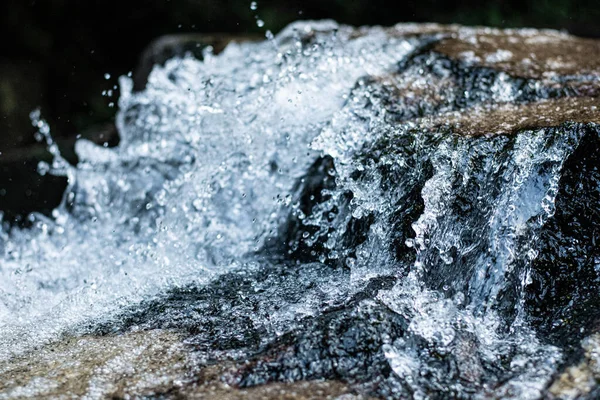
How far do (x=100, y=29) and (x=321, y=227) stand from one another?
4779 millimetres

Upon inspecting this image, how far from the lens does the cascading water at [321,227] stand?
1.58 meters

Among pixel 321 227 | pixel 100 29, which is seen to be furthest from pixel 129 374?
pixel 100 29

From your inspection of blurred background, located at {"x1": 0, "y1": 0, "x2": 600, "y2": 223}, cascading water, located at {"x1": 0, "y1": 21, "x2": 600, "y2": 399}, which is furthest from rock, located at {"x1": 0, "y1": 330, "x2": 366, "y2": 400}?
blurred background, located at {"x1": 0, "y1": 0, "x2": 600, "y2": 223}

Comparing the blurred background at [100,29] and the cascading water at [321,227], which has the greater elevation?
the blurred background at [100,29]

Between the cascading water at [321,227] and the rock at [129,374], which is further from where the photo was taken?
the cascading water at [321,227]

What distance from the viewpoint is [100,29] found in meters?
6.30

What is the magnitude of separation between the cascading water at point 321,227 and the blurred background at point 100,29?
253 cm

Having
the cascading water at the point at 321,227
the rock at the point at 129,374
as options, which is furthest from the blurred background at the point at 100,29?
the rock at the point at 129,374

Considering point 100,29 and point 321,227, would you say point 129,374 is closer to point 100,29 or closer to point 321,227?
point 321,227

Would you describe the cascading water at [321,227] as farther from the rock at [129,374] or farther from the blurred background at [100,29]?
the blurred background at [100,29]

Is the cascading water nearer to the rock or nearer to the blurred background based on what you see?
the rock

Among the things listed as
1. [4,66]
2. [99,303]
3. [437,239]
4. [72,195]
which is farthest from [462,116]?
[4,66]

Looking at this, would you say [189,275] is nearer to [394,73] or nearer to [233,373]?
[233,373]

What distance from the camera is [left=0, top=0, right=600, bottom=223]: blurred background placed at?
575 centimetres
